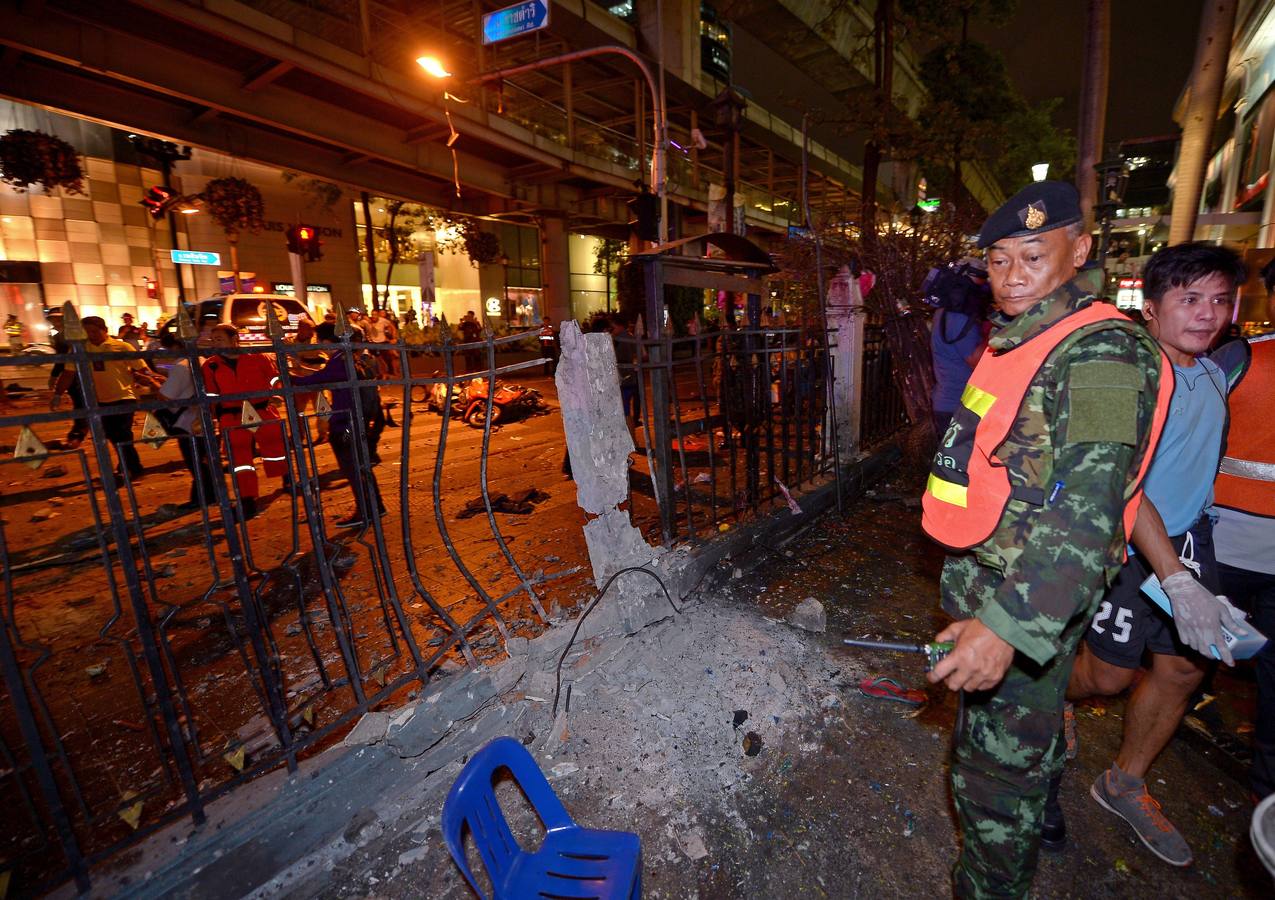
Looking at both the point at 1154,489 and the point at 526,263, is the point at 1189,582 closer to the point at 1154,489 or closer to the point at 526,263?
the point at 1154,489

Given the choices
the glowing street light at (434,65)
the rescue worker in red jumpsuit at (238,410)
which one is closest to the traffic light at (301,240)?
the glowing street light at (434,65)

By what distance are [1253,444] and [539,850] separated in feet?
10.2

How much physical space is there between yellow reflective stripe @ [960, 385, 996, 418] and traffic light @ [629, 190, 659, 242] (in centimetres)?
941

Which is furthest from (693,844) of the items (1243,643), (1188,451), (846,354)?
(846,354)

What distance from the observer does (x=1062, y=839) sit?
2240 mm

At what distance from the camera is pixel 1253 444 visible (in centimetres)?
224

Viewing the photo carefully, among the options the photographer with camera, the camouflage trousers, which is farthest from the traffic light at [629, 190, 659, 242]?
the camouflage trousers

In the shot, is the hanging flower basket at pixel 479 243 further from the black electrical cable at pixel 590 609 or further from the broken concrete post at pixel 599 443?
the black electrical cable at pixel 590 609

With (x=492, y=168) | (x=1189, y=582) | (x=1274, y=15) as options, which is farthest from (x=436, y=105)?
(x=1274, y=15)

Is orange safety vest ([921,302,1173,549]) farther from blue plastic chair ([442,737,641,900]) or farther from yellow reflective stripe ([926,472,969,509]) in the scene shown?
blue plastic chair ([442,737,641,900])

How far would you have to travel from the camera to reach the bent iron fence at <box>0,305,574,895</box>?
1.88m

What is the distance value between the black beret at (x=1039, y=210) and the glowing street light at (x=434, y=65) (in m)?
12.9

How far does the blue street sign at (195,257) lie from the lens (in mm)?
19297

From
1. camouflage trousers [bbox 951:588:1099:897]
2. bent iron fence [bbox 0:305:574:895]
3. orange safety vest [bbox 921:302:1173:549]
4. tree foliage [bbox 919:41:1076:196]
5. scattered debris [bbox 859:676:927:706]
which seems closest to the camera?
orange safety vest [bbox 921:302:1173:549]
